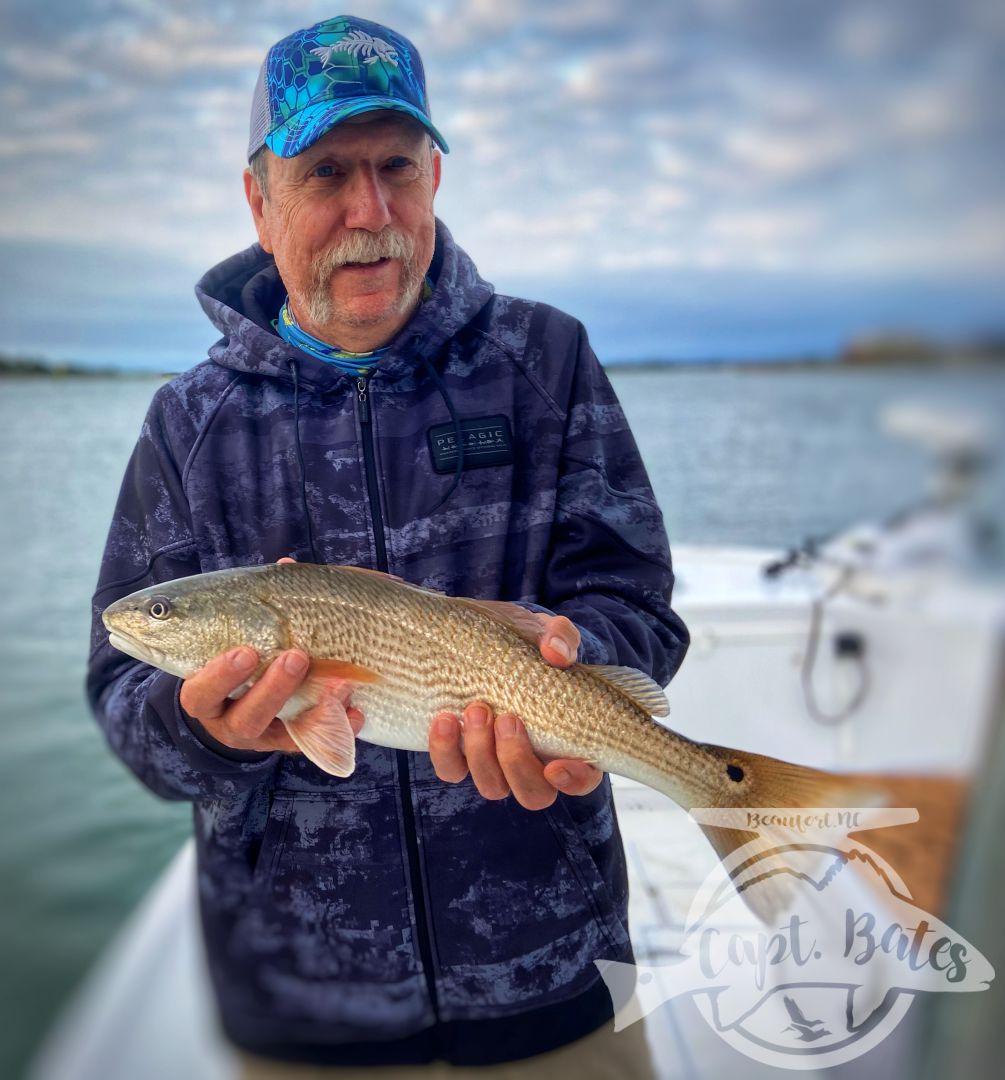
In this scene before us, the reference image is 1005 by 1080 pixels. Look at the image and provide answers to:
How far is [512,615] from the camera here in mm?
1587

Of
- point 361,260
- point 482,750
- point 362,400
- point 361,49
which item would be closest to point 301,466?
point 362,400

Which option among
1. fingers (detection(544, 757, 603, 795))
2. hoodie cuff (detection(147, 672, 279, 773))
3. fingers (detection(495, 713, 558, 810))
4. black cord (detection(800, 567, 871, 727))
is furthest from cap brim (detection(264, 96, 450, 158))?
black cord (detection(800, 567, 871, 727))

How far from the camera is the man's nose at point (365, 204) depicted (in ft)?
5.19

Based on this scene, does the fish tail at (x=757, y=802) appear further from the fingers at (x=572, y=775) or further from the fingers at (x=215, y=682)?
the fingers at (x=215, y=682)

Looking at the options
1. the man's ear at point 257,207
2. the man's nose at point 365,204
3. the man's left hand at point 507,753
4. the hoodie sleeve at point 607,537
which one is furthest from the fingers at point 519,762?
the man's ear at point 257,207

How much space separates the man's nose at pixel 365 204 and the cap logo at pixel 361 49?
0.19 meters

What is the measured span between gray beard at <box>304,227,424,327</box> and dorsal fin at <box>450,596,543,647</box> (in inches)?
23.9

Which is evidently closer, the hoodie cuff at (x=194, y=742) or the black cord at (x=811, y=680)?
the hoodie cuff at (x=194, y=742)

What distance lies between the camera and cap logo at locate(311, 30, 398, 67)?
4.97 feet

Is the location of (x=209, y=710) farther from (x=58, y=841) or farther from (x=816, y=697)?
(x=816, y=697)

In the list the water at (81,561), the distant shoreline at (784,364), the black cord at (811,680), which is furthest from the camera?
the black cord at (811,680)

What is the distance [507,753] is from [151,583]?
78 cm

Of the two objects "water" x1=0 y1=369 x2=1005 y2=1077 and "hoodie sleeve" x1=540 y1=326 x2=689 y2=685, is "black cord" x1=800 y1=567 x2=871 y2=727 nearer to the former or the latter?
"water" x1=0 y1=369 x2=1005 y2=1077

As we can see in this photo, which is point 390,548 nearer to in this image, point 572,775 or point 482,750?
point 482,750
